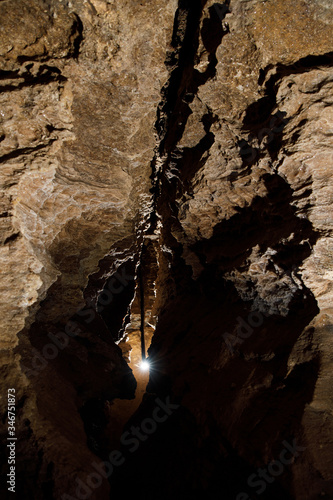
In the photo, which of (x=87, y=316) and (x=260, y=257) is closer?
(x=260, y=257)

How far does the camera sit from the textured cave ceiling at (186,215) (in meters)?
2.32

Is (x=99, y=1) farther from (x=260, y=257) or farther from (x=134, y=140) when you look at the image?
(x=260, y=257)

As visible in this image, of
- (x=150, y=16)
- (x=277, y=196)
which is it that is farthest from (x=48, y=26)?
(x=277, y=196)

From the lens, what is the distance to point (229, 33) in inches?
91.4


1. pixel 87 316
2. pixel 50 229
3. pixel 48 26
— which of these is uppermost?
pixel 48 26

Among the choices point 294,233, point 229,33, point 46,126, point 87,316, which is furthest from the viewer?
point 87,316

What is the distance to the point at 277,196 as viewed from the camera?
10.6ft

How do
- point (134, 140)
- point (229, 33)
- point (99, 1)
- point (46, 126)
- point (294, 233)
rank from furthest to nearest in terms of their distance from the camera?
point (134, 140) < point (294, 233) < point (46, 126) < point (229, 33) < point (99, 1)

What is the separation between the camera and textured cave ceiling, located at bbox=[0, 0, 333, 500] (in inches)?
91.4

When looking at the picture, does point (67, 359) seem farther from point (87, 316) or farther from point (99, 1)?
point (99, 1)

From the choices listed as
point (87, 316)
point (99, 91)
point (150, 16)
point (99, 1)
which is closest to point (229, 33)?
point (150, 16)

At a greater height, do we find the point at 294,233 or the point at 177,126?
the point at 177,126

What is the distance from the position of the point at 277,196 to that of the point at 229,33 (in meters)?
1.77

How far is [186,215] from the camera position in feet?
14.5
